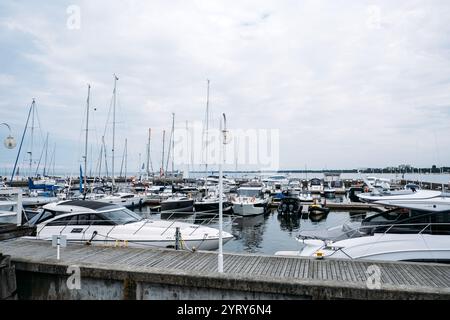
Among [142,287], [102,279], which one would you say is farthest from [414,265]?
[102,279]

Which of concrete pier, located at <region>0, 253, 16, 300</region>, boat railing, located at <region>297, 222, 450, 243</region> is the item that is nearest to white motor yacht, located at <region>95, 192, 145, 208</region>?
boat railing, located at <region>297, 222, 450, 243</region>

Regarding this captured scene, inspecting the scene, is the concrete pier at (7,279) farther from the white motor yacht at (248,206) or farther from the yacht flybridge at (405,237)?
the white motor yacht at (248,206)

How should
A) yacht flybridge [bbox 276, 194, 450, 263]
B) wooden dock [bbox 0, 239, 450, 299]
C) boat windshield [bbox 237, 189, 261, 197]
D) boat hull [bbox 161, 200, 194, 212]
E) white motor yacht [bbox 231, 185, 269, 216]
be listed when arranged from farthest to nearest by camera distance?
1. boat windshield [bbox 237, 189, 261, 197]
2. boat hull [bbox 161, 200, 194, 212]
3. white motor yacht [bbox 231, 185, 269, 216]
4. yacht flybridge [bbox 276, 194, 450, 263]
5. wooden dock [bbox 0, 239, 450, 299]

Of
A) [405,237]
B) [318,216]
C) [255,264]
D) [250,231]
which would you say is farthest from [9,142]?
[318,216]

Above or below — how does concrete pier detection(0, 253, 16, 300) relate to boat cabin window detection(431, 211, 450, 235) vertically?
below

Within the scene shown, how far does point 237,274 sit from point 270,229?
78.6 ft

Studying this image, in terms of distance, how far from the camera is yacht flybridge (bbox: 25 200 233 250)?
12602mm

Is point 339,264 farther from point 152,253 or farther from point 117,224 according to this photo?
point 117,224

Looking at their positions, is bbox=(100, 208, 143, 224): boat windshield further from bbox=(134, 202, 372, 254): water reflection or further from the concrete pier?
the concrete pier

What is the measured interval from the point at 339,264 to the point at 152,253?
17.2ft

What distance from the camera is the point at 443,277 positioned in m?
6.86

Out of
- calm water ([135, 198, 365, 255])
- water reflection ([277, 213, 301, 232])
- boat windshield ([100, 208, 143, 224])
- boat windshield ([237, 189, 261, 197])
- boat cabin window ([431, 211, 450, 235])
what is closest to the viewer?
boat cabin window ([431, 211, 450, 235])

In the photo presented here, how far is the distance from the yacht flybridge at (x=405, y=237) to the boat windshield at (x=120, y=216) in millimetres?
7742

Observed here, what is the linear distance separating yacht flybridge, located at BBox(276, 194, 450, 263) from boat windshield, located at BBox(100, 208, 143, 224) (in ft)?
25.4
